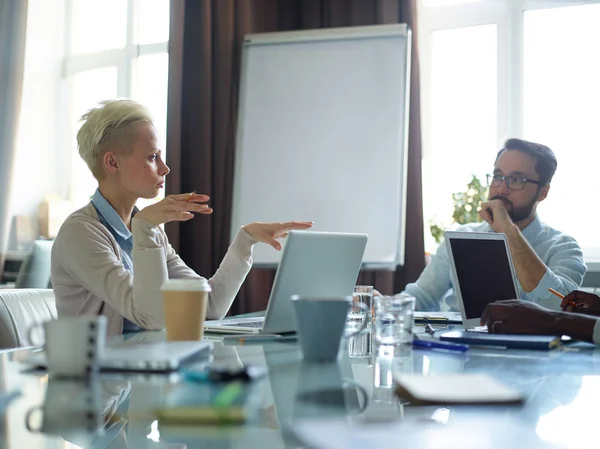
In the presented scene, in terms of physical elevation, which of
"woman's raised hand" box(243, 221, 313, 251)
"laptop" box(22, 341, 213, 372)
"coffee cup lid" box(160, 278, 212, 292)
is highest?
"woman's raised hand" box(243, 221, 313, 251)

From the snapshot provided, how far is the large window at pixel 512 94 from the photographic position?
3500 mm

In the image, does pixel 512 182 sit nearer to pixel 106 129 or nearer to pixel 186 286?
pixel 106 129

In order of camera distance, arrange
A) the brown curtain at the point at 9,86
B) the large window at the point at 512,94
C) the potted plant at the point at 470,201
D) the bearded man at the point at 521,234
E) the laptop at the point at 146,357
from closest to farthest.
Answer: the laptop at the point at 146,357, the bearded man at the point at 521,234, the potted plant at the point at 470,201, the large window at the point at 512,94, the brown curtain at the point at 9,86

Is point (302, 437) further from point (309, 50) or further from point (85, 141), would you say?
point (309, 50)

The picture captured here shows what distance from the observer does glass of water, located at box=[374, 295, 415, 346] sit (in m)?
1.18

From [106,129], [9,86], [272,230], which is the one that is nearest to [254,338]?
[272,230]

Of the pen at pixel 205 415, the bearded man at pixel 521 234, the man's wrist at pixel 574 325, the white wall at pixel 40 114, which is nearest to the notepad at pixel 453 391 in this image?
the pen at pixel 205 415

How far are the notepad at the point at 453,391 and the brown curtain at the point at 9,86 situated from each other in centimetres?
370

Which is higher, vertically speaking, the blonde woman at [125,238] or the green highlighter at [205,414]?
the blonde woman at [125,238]

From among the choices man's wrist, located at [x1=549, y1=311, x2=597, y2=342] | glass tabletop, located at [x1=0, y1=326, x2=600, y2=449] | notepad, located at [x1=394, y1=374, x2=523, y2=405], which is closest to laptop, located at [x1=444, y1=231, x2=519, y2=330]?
man's wrist, located at [x1=549, y1=311, x2=597, y2=342]

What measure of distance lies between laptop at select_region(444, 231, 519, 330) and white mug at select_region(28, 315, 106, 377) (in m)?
0.99

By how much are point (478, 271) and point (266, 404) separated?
1115 millimetres

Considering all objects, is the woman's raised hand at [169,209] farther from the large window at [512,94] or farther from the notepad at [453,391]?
the large window at [512,94]

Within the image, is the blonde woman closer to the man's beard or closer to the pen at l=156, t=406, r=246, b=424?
the pen at l=156, t=406, r=246, b=424
